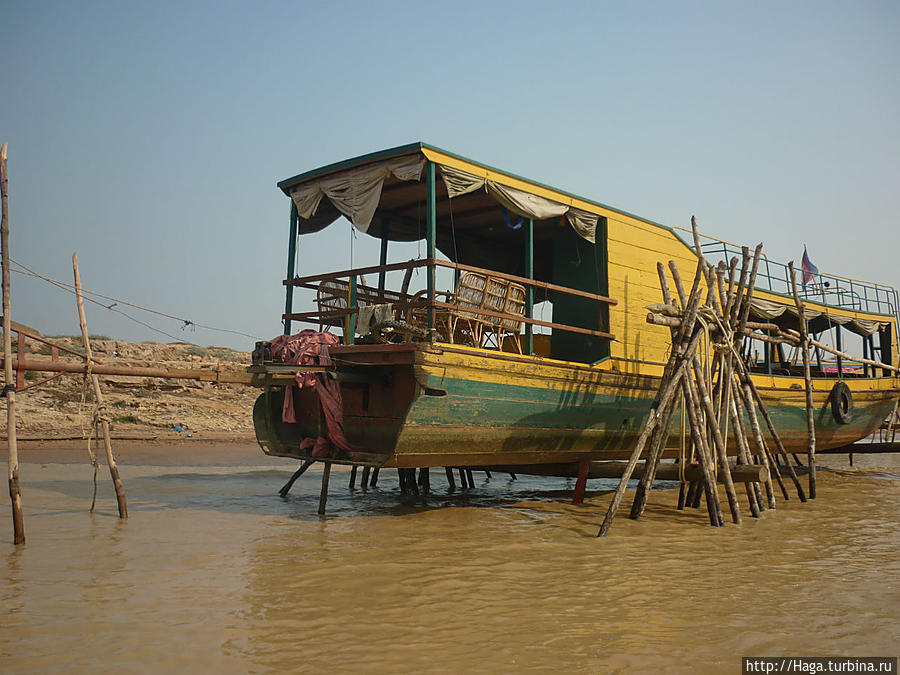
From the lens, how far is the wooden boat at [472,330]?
805 centimetres

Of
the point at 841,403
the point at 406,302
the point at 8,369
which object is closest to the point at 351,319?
the point at 406,302

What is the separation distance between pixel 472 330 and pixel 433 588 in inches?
149

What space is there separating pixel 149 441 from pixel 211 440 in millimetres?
1744

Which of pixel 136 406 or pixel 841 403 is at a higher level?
pixel 841 403

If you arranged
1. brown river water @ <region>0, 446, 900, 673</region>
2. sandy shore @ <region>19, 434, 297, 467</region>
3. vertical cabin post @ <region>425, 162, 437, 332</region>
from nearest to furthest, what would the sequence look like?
brown river water @ <region>0, 446, 900, 673</region>
vertical cabin post @ <region>425, 162, 437, 332</region>
sandy shore @ <region>19, 434, 297, 467</region>

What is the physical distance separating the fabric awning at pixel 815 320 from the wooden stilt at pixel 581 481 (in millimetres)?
4679

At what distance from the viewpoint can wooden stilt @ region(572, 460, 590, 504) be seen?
9.91m

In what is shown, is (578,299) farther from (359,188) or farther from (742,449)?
(359,188)

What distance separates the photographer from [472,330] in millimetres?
8555

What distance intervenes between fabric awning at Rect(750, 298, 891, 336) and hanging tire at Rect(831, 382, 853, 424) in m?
1.34

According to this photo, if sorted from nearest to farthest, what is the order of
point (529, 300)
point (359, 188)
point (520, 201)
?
point (359, 188)
point (520, 201)
point (529, 300)

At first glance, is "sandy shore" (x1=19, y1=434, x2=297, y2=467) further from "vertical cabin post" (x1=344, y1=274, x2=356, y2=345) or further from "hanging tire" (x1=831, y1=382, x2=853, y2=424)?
"hanging tire" (x1=831, y1=382, x2=853, y2=424)

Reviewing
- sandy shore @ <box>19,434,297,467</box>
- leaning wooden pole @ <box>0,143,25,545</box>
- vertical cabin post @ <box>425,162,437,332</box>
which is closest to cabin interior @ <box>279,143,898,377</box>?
vertical cabin post @ <box>425,162,437,332</box>

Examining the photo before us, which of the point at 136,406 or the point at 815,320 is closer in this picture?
the point at 815,320
